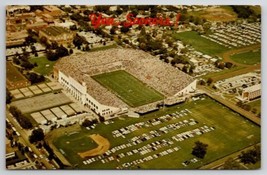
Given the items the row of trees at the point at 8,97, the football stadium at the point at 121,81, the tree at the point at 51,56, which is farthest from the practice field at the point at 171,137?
the tree at the point at 51,56

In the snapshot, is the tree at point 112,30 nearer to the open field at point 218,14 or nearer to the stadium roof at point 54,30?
the stadium roof at point 54,30

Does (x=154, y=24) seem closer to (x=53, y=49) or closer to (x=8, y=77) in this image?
(x=53, y=49)

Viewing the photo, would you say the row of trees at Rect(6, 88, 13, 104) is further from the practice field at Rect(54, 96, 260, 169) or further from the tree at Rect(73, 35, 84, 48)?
the tree at Rect(73, 35, 84, 48)

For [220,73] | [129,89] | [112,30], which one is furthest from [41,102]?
[220,73]

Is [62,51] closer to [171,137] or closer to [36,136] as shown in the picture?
[36,136]

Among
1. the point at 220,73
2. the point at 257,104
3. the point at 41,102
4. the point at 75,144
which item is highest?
the point at 220,73

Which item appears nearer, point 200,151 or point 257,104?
point 200,151
